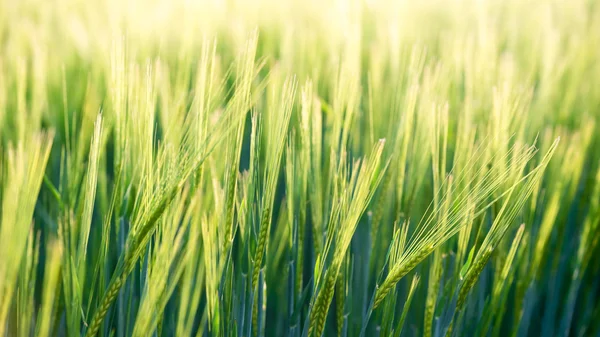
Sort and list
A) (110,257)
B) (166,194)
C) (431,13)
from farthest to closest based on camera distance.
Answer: (431,13) → (110,257) → (166,194)

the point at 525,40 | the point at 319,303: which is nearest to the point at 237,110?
the point at 319,303

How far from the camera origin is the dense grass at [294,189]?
1.44 ft

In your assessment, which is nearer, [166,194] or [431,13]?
[166,194]

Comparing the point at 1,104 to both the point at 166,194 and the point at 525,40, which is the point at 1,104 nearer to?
the point at 166,194

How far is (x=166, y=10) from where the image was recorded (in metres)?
1.05

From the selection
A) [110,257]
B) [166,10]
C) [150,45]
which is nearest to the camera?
[110,257]

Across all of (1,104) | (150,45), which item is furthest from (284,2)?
(1,104)

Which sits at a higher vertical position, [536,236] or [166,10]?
[166,10]

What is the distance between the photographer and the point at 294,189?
1.67 ft

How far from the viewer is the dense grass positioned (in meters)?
0.44

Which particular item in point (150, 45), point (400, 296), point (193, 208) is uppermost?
point (150, 45)

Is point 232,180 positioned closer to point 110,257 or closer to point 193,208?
point 193,208

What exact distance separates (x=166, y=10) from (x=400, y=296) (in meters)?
0.73

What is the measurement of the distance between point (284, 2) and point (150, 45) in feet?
1.55
